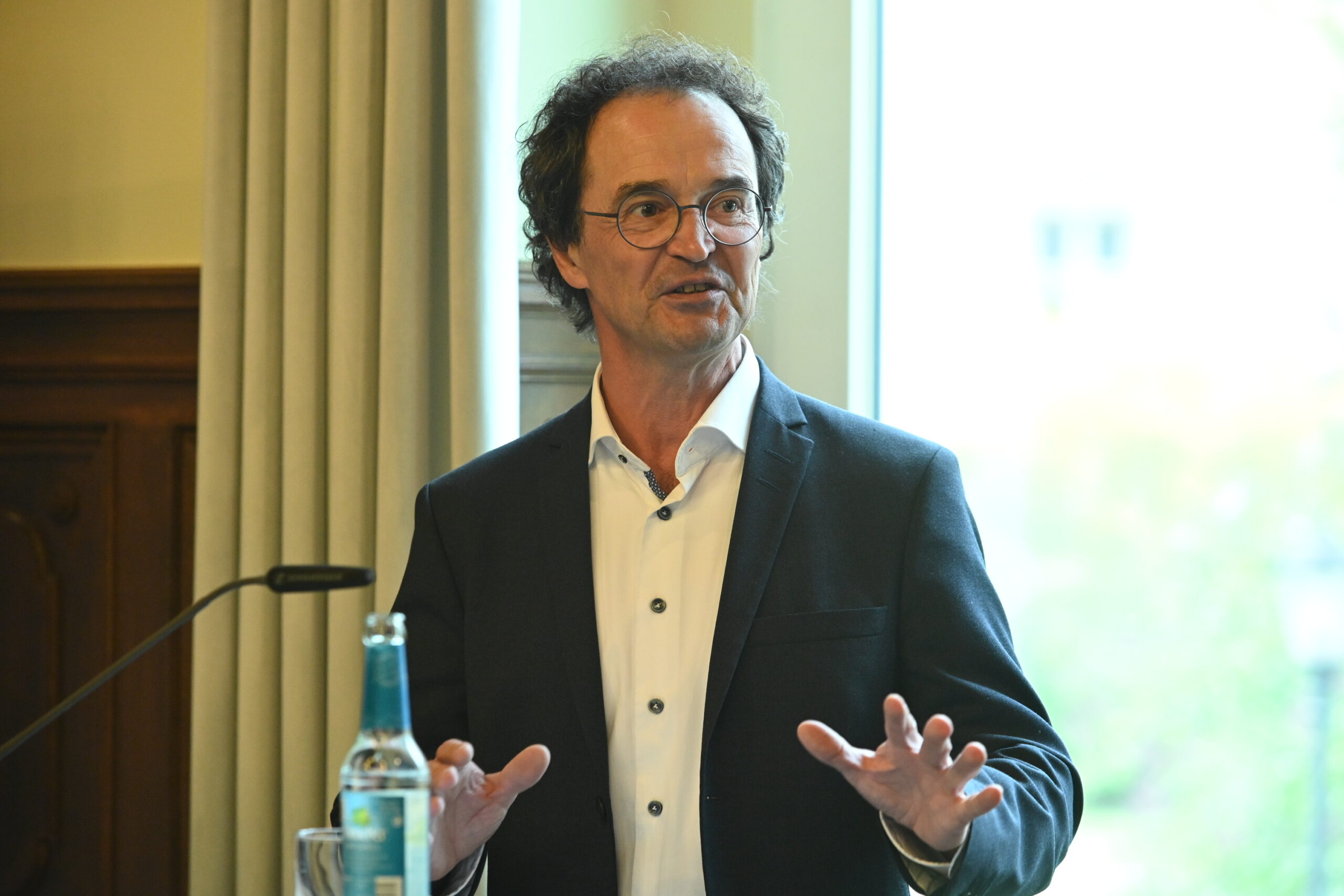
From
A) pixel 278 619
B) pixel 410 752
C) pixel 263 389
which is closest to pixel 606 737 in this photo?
pixel 410 752

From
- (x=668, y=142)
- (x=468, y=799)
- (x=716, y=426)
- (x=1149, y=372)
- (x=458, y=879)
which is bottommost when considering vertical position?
(x=458, y=879)

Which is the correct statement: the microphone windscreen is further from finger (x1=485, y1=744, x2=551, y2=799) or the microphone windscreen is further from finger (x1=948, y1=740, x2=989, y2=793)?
finger (x1=948, y1=740, x2=989, y2=793)

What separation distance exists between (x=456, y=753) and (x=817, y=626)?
55cm

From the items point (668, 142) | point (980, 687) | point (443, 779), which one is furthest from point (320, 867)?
point (668, 142)

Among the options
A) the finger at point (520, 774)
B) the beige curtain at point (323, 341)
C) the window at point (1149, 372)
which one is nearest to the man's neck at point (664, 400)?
the beige curtain at point (323, 341)

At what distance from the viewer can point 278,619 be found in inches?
83.9

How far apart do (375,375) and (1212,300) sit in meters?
1.46

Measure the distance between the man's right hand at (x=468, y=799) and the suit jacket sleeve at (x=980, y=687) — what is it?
0.42 m

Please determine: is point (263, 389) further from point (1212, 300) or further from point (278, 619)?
point (1212, 300)

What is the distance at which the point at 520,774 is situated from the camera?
121 centimetres

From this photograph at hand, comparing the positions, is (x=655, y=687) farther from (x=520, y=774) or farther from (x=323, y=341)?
(x=323, y=341)

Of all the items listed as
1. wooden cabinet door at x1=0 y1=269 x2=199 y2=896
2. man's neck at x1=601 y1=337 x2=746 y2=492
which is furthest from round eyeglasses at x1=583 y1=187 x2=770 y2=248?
wooden cabinet door at x1=0 y1=269 x2=199 y2=896

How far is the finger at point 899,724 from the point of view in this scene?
1114mm

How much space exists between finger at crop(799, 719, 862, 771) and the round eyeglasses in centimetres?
74
